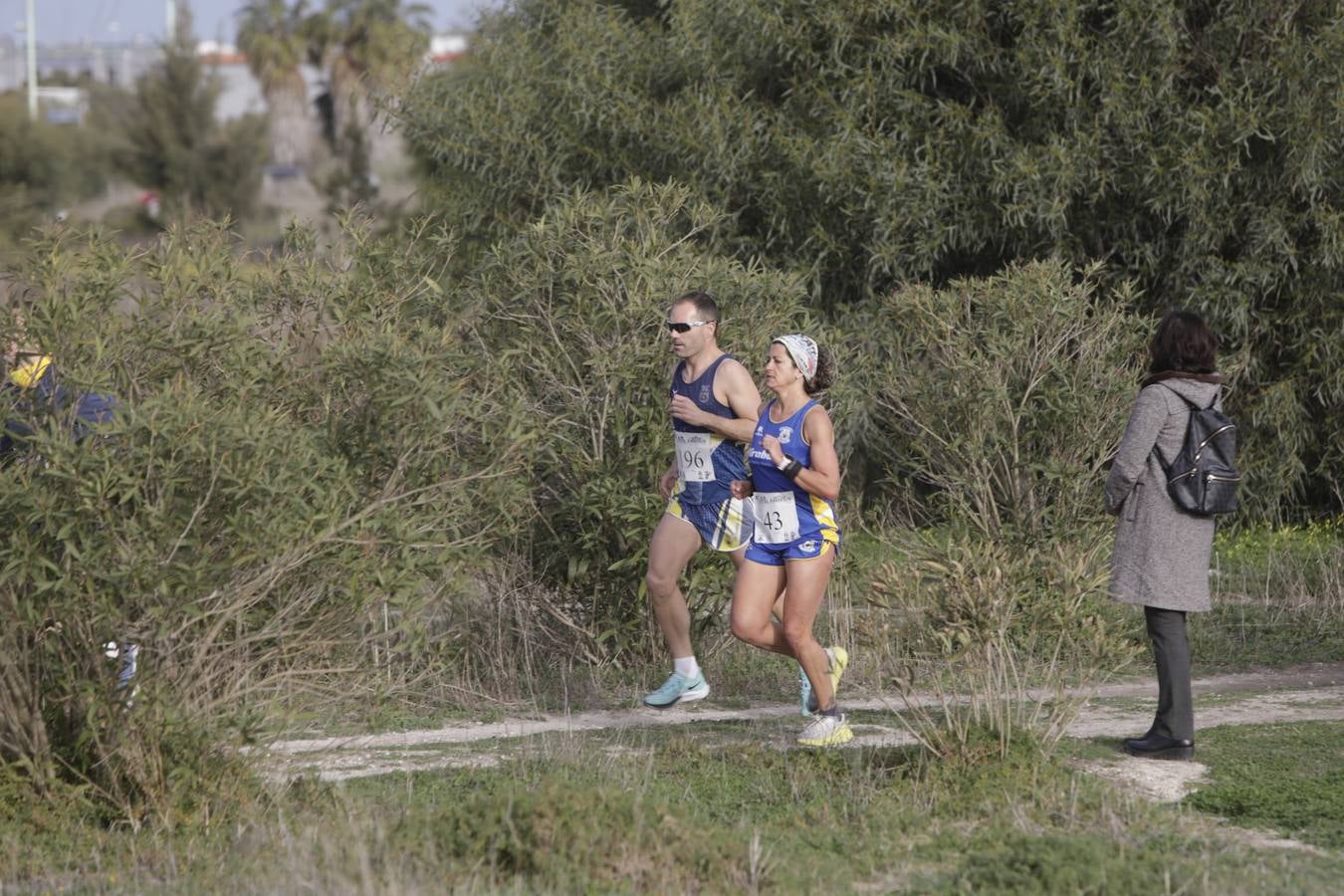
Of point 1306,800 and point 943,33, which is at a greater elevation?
point 943,33

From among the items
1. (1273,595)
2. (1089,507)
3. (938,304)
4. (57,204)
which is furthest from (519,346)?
(57,204)

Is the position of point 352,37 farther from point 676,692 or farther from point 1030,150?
point 676,692

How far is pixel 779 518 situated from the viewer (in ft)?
21.4

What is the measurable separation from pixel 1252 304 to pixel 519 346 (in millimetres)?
7309

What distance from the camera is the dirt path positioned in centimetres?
625

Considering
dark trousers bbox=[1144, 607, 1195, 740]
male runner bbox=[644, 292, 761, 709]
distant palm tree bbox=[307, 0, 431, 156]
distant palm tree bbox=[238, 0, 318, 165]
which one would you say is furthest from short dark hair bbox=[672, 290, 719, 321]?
distant palm tree bbox=[238, 0, 318, 165]

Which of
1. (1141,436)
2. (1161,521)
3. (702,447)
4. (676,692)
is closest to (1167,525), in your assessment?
(1161,521)

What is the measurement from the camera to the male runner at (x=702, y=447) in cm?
704

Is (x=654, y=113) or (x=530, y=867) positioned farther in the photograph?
(x=654, y=113)

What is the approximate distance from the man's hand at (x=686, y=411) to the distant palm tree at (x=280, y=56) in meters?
40.7

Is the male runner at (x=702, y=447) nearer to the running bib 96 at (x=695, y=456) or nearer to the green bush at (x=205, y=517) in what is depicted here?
the running bib 96 at (x=695, y=456)

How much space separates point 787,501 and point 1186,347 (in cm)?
169

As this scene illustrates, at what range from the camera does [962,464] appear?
9.75m

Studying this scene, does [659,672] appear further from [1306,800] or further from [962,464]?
[1306,800]
